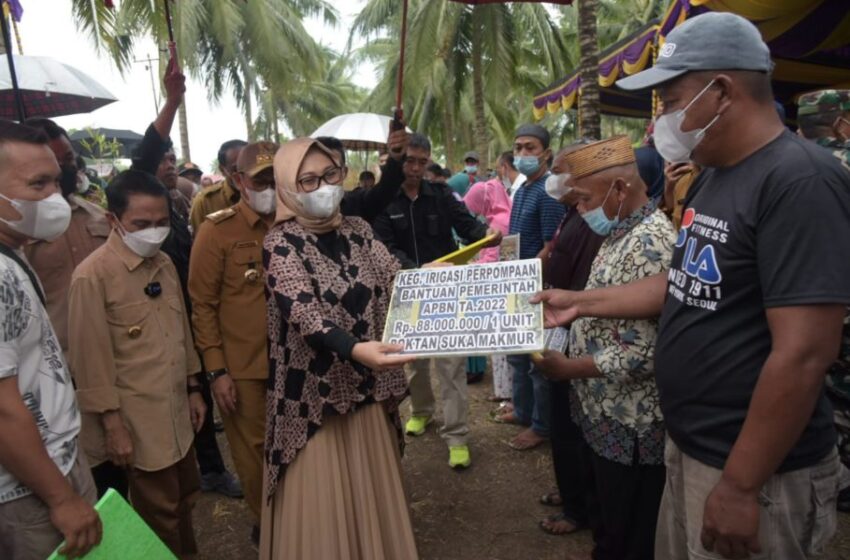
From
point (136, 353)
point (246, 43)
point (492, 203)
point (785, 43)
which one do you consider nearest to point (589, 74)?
point (492, 203)

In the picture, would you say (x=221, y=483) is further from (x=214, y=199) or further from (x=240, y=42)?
(x=240, y=42)

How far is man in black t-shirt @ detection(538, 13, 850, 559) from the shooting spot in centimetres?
134

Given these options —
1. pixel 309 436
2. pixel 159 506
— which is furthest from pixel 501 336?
pixel 159 506

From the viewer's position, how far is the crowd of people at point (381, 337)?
146cm

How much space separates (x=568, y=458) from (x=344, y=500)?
4.74 feet

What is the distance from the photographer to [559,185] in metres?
2.96

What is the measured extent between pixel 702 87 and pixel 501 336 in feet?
3.23

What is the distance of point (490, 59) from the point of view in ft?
60.1

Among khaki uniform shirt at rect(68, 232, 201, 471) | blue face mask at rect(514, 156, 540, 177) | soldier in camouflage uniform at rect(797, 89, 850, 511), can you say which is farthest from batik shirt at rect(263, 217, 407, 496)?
soldier in camouflage uniform at rect(797, 89, 850, 511)

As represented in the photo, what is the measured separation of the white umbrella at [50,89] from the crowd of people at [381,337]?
119 centimetres

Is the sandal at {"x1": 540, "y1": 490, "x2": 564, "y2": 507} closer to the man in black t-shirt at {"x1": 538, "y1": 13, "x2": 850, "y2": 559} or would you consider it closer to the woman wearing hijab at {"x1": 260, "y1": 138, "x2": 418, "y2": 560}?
the woman wearing hijab at {"x1": 260, "y1": 138, "x2": 418, "y2": 560}

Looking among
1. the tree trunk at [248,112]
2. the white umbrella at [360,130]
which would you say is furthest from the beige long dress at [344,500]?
the tree trunk at [248,112]

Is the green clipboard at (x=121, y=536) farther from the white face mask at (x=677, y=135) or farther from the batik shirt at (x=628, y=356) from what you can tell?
the white face mask at (x=677, y=135)

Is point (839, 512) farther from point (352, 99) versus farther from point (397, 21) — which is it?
point (352, 99)
